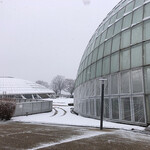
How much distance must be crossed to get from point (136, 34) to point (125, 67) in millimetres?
2849

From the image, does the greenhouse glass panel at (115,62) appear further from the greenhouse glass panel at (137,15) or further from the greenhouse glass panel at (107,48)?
the greenhouse glass panel at (137,15)

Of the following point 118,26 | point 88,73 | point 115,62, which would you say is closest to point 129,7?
point 118,26

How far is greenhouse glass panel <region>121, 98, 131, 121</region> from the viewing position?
577 inches

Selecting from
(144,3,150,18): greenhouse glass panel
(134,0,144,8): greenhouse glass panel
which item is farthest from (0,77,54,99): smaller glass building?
(144,3,150,18): greenhouse glass panel

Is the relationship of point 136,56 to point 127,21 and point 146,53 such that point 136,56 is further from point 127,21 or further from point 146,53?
point 127,21

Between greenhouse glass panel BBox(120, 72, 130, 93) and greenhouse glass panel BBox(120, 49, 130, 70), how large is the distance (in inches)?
23.3

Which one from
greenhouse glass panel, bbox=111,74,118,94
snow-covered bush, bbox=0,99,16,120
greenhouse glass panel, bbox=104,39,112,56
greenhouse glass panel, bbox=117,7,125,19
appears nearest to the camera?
greenhouse glass panel, bbox=111,74,118,94

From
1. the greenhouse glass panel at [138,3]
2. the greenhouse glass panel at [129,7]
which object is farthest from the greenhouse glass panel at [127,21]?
the greenhouse glass panel at [138,3]

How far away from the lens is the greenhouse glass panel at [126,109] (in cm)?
1466

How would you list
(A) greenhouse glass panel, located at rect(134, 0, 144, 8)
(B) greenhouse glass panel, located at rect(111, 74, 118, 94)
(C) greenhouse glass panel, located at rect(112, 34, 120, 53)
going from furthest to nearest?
(C) greenhouse glass panel, located at rect(112, 34, 120, 53) → (A) greenhouse glass panel, located at rect(134, 0, 144, 8) → (B) greenhouse glass panel, located at rect(111, 74, 118, 94)

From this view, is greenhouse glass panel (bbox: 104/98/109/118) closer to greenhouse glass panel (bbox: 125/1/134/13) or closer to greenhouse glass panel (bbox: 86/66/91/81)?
greenhouse glass panel (bbox: 86/66/91/81)

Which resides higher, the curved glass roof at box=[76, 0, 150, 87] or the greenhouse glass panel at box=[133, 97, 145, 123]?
the curved glass roof at box=[76, 0, 150, 87]

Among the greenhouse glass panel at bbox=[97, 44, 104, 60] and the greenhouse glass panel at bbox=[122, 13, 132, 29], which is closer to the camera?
the greenhouse glass panel at bbox=[122, 13, 132, 29]

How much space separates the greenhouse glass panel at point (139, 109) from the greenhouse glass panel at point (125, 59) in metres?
2.86
